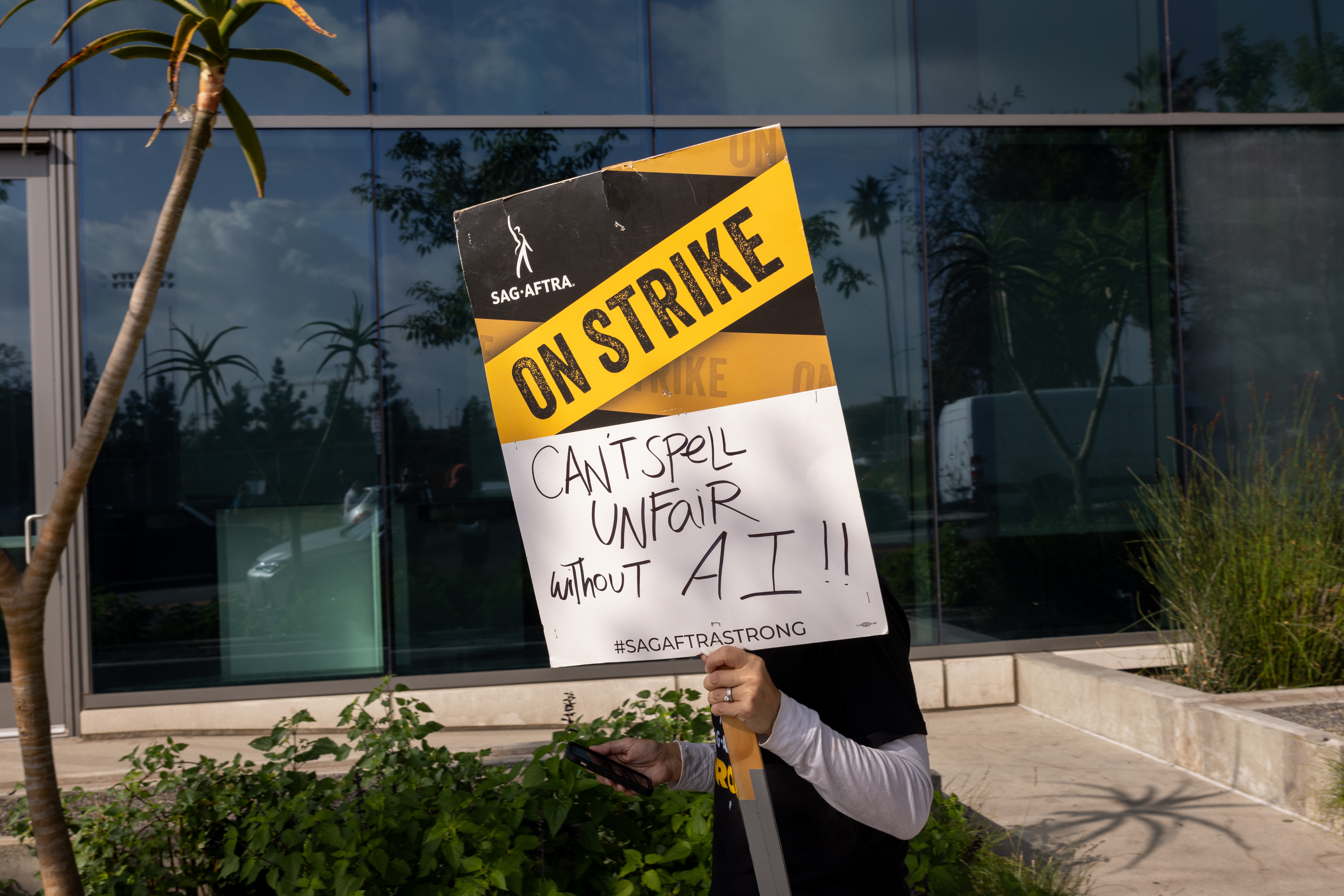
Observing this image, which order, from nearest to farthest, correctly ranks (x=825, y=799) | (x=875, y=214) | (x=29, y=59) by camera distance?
(x=825, y=799)
(x=29, y=59)
(x=875, y=214)

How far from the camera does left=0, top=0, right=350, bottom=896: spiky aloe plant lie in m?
2.10

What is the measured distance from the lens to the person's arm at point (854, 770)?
1.33 meters

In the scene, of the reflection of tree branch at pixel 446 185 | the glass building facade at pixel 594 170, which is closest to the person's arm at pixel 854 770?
the glass building facade at pixel 594 170

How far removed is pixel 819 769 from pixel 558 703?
199 inches

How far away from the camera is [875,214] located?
6.76 metres

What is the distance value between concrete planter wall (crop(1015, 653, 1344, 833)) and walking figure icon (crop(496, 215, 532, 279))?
405cm

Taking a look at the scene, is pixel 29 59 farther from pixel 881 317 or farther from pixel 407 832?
pixel 407 832

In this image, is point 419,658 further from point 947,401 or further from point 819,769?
point 819,769

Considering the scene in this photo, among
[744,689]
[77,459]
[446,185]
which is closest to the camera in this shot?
[744,689]

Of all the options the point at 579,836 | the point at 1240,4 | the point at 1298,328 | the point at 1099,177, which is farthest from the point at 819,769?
the point at 1240,4

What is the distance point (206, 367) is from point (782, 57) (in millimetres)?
4572

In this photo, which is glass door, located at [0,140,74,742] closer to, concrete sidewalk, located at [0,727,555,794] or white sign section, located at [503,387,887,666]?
concrete sidewalk, located at [0,727,555,794]

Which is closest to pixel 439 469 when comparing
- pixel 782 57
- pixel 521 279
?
pixel 782 57

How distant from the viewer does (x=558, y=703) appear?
242 inches
